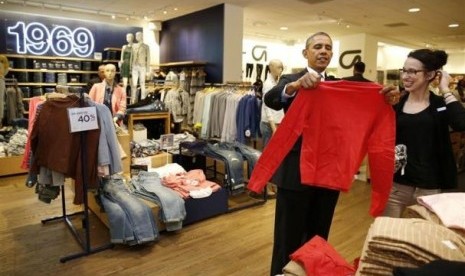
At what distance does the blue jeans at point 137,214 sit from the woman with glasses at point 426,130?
205 cm

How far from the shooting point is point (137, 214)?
120 inches

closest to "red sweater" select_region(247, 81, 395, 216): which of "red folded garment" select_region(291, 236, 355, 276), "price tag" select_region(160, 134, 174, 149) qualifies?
"red folded garment" select_region(291, 236, 355, 276)

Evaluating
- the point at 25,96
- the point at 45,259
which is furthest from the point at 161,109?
the point at 25,96

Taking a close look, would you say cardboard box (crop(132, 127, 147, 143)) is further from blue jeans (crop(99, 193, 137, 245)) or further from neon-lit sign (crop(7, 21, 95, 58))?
neon-lit sign (crop(7, 21, 95, 58))

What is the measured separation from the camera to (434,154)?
185 centimetres

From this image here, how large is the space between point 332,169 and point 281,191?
0.32 meters

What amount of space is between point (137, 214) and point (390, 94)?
230 cm

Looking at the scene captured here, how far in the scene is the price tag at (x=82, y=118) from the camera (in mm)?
2703

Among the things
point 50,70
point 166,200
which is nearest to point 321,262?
point 166,200

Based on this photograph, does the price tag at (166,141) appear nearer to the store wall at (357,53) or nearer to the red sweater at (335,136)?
the red sweater at (335,136)

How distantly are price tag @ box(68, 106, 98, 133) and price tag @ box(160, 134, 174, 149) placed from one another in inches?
71.3

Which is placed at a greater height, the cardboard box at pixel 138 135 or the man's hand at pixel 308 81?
the man's hand at pixel 308 81

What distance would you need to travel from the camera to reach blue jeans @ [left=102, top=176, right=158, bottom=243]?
3.04 m

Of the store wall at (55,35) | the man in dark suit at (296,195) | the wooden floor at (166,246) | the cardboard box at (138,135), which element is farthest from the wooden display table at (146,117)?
the store wall at (55,35)
